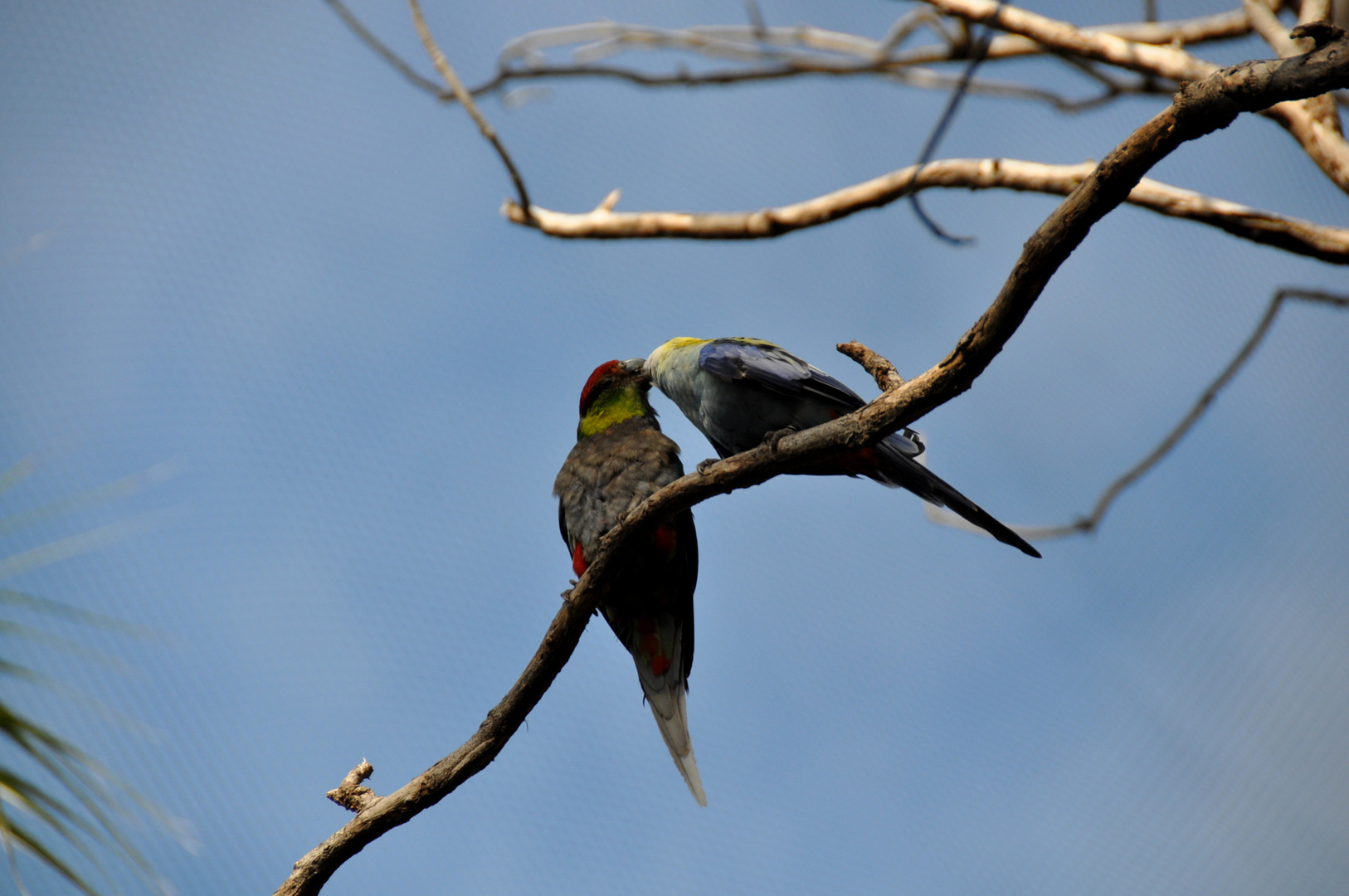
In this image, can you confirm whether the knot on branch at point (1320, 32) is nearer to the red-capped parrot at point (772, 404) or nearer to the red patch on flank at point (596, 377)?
the red-capped parrot at point (772, 404)

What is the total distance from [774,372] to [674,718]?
1.78 m

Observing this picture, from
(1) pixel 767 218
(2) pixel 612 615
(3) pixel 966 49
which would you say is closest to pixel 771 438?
(2) pixel 612 615

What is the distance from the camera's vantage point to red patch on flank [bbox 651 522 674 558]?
4207mm

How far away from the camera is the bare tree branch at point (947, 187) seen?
16.6ft

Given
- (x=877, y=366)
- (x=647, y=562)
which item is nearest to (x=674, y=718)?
(x=647, y=562)

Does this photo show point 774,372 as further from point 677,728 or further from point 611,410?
point 677,728

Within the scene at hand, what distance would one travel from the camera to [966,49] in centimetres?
666

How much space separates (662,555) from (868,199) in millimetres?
3260

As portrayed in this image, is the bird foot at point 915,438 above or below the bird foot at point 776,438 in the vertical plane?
below

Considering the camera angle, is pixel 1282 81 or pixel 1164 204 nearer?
pixel 1282 81

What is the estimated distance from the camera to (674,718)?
4395 mm

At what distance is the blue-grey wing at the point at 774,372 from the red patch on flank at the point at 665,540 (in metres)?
0.76

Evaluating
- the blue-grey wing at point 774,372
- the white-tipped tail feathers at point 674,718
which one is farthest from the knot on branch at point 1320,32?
the white-tipped tail feathers at point 674,718

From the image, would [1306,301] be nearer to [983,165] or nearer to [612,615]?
[983,165]
